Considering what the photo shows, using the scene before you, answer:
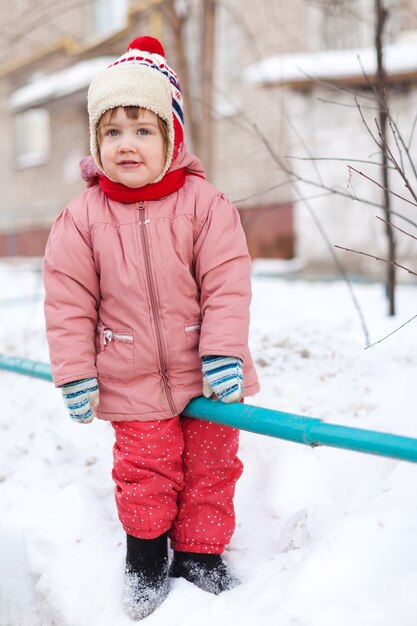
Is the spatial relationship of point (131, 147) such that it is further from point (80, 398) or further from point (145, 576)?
point (145, 576)

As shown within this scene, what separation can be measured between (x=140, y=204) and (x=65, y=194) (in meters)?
10.7

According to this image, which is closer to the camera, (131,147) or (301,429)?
(301,429)

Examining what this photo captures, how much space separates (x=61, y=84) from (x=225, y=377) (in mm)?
9500

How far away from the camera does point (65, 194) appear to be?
39.3ft

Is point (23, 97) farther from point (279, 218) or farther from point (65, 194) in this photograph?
point (279, 218)

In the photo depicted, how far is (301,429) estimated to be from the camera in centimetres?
151

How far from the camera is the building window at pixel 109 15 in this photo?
11082 millimetres

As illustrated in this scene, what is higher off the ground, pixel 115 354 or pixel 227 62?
pixel 227 62

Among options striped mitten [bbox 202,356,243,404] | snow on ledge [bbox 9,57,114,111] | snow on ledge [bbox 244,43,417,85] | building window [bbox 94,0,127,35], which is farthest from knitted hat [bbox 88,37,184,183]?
building window [bbox 94,0,127,35]

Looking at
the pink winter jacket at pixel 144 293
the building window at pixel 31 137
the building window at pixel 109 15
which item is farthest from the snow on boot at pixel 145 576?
the building window at pixel 31 137

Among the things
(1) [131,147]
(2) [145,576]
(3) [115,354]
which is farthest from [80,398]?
(1) [131,147]

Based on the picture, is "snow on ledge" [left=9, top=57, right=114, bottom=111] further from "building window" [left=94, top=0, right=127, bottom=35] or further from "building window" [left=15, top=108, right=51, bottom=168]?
"building window" [left=94, top=0, right=127, bottom=35]

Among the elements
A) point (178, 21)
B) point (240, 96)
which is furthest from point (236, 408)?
point (240, 96)

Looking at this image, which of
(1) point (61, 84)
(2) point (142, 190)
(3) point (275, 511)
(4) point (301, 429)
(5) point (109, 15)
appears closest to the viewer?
(4) point (301, 429)
